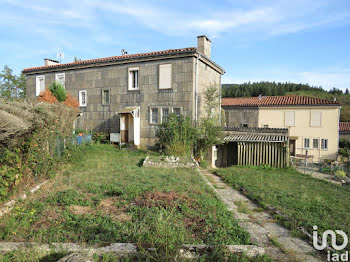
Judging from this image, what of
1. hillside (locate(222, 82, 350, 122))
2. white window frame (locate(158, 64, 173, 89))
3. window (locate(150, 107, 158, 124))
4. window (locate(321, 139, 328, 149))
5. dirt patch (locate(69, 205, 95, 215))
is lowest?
window (locate(321, 139, 328, 149))

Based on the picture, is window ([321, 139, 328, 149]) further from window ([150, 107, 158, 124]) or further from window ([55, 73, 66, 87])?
window ([55, 73, 66, 87])

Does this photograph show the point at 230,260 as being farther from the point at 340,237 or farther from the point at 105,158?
the point at 105,158

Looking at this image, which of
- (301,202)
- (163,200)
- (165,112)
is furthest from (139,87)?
(301,202)

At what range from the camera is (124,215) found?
5137mm

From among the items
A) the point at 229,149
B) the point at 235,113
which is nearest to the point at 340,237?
the point at 229,149

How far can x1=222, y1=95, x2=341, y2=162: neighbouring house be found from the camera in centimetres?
2575

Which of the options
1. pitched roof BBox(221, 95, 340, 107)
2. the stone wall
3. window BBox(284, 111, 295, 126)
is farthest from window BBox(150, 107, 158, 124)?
window BBox(284, 111, 295, 126)

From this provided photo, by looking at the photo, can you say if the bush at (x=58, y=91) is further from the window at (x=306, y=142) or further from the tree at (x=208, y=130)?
the window at (x=306, y=142)

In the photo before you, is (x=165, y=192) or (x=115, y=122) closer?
(x=165, y=192)

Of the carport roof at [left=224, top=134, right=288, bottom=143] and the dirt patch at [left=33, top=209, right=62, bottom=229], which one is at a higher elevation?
the carport roof at [left=224, top=134, right=288, bottom=143]

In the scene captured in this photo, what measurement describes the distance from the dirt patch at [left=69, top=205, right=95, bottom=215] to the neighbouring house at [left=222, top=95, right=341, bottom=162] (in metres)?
25.1

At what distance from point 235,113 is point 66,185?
2503 centimetres

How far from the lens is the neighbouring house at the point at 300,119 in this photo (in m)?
25.8

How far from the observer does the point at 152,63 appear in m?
16.3
